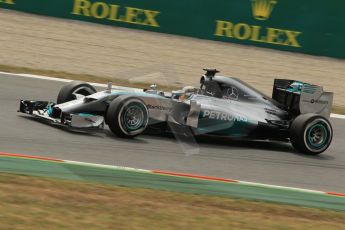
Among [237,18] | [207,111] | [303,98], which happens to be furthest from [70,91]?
[237,18]

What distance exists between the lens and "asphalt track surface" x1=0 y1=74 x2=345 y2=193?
874 cm

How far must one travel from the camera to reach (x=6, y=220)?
5.77 meters

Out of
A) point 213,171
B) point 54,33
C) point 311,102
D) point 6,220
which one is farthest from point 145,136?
point 54,33

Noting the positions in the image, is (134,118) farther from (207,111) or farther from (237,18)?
(237,18)

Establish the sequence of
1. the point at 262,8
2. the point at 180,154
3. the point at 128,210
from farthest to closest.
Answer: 1. the point at 262,8
2. the point at 180,154
3. the point at 128,210

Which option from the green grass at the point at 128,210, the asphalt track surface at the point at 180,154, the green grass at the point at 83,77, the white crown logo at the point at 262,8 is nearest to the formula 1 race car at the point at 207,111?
the asphalt track surface at the point at 180,154

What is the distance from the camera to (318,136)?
34.1 ft

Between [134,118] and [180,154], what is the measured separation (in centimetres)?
79

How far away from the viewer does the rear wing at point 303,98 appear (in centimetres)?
1066

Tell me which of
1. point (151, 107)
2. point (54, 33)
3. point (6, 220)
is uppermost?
point (54, 33)

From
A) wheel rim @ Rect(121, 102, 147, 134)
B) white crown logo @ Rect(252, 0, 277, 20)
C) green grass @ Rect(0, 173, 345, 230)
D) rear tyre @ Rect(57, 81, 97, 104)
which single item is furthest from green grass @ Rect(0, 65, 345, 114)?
green grass @ Rect(0, 173, 345, 230)

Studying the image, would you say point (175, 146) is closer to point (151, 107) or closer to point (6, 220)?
point (151, 107)

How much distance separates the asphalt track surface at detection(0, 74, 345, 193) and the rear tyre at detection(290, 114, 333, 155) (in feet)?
0.48

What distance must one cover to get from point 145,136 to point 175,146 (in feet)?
1.80
